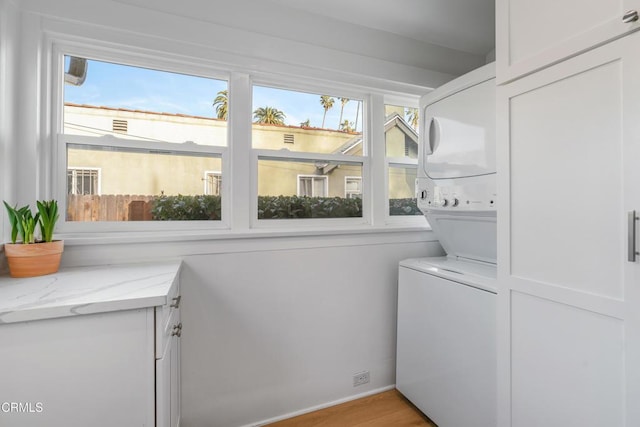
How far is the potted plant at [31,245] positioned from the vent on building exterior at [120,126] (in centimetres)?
52

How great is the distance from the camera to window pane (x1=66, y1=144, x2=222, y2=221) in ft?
5.15

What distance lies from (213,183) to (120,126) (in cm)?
55

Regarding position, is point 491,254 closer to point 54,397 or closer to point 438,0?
point 438,0

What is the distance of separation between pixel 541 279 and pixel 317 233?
1156mm

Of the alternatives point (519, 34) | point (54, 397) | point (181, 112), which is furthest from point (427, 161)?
point (54, 397)

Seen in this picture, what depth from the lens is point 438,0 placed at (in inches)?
72.6

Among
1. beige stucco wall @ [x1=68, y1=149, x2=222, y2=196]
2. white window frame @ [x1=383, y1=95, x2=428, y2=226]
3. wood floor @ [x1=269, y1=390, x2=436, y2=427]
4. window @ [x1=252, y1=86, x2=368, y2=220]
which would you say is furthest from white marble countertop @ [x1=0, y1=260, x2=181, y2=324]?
white window frame @ [x1=383, y1=95, x2=428, y2=226]

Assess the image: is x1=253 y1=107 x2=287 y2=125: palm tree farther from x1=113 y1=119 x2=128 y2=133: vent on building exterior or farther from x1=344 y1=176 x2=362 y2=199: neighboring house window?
x1=113 y1=119 x2=128 y2=133: vent on building exterior

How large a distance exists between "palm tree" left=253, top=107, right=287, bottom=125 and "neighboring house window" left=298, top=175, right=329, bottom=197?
386 mm

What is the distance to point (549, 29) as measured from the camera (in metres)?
1.12

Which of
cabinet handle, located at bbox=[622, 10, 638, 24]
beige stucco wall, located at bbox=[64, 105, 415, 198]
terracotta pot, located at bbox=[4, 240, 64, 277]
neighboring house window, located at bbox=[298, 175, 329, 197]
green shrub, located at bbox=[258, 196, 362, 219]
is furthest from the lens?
neighboring house window, located at bbox=[298, 175, 329, 197]

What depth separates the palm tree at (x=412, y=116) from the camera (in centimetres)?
236

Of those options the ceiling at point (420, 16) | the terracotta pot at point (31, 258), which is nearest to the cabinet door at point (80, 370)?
the terracotta pot at point (31, 258)

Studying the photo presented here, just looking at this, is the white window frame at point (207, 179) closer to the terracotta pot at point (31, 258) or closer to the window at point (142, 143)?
the window at point (142, 143)
